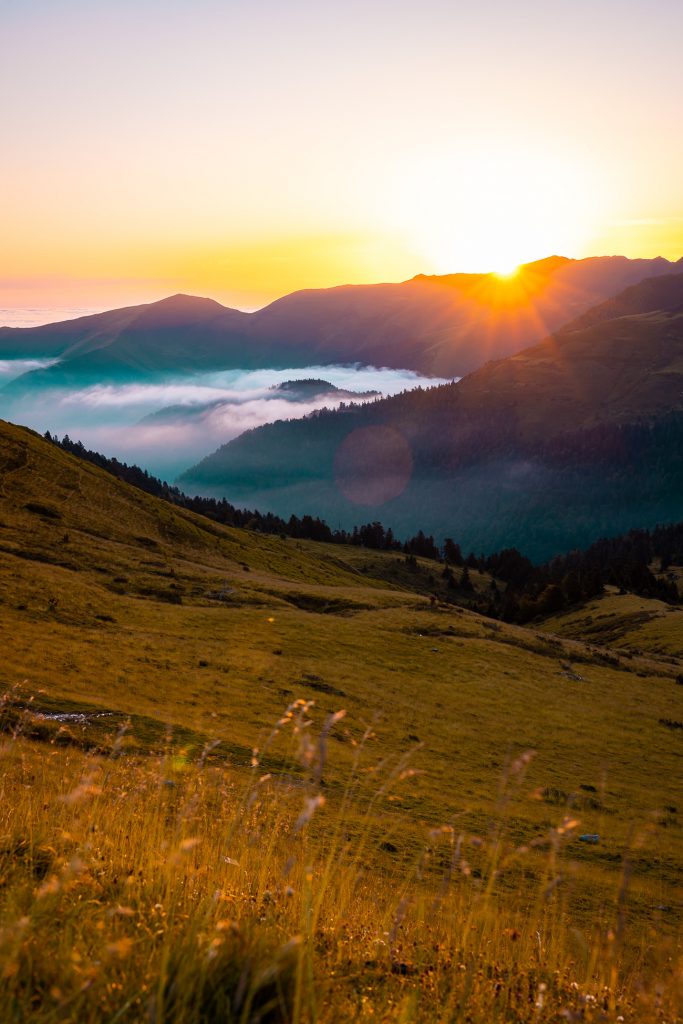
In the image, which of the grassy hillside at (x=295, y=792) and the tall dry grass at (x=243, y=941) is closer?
the tall dry grass at (x=243, y=941)

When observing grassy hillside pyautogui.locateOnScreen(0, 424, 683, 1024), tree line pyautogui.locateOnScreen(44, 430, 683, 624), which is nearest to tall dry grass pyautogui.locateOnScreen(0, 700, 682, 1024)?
grassy hillside pyautogui.locateOnScreen(0, 424, 683, 1024)

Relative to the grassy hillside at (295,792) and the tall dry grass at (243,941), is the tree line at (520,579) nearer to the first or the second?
the grassy hillside at (295,792)

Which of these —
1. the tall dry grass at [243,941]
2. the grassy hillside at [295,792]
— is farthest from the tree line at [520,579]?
the tall dry grass at [243,941]

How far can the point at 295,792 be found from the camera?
16703 mm

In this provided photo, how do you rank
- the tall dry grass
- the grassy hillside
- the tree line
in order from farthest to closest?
the tree line < the grassy hillside < the tall dry grass

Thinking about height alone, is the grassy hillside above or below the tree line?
above

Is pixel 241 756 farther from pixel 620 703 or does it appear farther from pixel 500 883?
pixel 620 703

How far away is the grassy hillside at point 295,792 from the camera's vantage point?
4.73m

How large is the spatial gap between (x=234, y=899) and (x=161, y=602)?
50.4 metres

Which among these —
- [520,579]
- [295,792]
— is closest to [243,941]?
[295,792]

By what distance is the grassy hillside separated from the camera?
473cm

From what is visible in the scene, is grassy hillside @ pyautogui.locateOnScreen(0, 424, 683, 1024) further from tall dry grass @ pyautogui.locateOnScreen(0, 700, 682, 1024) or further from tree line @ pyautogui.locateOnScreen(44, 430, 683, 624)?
tree line @ pyautogui.locateOnScreen(44, 430, 683, 624)

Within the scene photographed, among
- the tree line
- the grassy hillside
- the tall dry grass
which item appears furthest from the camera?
the tree line

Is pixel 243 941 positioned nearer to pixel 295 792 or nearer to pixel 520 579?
pixel 295 792
